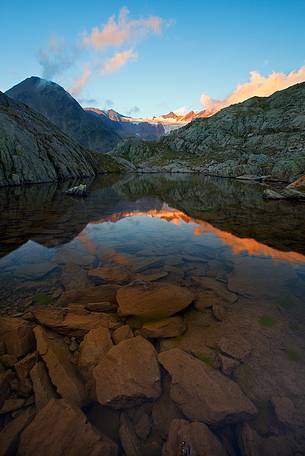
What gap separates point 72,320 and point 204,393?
459cm

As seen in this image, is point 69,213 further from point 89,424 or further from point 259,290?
point 89,424

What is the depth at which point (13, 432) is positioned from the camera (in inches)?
210

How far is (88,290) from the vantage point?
34.7 ft

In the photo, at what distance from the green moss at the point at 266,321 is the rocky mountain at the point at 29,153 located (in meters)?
60.0

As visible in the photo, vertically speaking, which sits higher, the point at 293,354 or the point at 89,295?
the point at 89,295

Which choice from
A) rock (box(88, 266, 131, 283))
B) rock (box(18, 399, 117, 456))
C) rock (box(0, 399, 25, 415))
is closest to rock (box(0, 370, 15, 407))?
rock (box(0, 399, 25, 415))

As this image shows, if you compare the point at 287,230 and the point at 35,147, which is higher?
the point at 35,147

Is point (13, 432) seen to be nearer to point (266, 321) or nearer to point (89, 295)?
point (89, 295)

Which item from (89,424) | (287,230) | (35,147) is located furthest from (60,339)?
(35,147)

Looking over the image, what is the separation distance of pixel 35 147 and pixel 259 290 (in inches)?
3076

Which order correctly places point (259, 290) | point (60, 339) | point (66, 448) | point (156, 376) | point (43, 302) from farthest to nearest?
point (259, 290)
point (43, 302)
point (60, 339)
point (156, 376)
point (66, 448)

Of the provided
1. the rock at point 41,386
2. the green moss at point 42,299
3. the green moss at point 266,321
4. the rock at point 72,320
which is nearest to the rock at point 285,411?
the green moss at point 266,321

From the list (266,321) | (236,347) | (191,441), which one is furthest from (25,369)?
(266,321)

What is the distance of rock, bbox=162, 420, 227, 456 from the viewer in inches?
198
